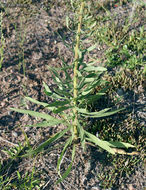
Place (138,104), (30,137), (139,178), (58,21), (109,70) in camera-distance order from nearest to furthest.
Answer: (139,178) → (30,137) → (138,104) → (109,70) → (58,21)

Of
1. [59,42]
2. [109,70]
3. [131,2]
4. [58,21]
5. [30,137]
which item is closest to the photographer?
[30,137]

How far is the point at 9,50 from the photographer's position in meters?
3.52

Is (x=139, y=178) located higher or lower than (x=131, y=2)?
lower

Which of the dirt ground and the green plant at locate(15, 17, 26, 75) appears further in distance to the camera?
the green plant at locate(15, 17, 26, 75)

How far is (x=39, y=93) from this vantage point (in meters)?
3.11

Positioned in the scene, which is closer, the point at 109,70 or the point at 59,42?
the point at 109,70

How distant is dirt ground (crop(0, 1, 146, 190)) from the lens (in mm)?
2434

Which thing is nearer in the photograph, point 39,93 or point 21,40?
point 39,93

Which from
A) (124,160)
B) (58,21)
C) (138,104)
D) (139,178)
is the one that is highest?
(58,21)

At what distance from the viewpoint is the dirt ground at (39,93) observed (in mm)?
2434

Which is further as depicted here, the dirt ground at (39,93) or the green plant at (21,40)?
the green plant at (21,40)

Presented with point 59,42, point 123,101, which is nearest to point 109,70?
point 123,101

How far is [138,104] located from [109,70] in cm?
68

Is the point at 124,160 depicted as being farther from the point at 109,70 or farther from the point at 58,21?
the point at 58,21
